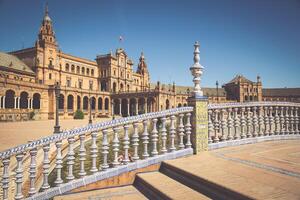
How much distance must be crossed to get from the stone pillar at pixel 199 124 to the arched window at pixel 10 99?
40.7 m

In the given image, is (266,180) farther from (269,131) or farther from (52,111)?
(52,111)

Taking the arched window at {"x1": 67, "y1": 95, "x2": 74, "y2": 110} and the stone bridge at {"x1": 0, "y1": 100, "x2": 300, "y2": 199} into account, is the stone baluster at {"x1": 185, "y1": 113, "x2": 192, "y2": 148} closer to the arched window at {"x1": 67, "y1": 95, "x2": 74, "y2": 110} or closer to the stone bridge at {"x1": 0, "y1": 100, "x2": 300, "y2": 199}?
the stone bridge at {"x1": 0, "y1": 100, "x2": 300, "y2": 199}

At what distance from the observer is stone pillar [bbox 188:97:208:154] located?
531cm

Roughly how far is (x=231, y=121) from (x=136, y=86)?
245 feet

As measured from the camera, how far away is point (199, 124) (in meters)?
5.34

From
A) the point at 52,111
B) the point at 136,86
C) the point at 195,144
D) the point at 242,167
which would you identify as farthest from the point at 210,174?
the point at 136,86

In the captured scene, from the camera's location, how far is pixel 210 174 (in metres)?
3.66

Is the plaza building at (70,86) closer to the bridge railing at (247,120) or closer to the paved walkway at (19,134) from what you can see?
the paved walkway at (19,134)

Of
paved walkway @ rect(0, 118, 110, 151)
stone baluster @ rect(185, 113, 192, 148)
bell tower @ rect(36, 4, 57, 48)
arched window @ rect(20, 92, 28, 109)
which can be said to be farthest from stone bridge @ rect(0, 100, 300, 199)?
bell tower @ rect(36, 4, 57, 48)

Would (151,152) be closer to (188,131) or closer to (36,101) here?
(188,131)

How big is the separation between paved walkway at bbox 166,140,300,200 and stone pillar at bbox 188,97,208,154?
23cm

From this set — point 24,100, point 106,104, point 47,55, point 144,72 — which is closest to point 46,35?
point 47,55

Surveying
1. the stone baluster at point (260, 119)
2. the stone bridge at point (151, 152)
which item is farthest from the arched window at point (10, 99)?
the stone baluster at point (260, 119)

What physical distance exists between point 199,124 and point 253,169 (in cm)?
172
